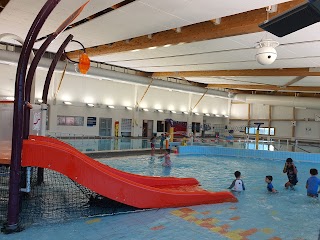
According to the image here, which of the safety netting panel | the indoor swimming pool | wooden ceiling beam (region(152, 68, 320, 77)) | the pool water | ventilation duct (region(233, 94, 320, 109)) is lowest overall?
the pool water

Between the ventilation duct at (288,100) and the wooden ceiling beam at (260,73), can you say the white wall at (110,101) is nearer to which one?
the ventilation duct at (288,100)

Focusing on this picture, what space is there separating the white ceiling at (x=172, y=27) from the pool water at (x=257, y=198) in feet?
13.8

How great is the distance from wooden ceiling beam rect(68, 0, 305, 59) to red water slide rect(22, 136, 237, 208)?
12.9 feet

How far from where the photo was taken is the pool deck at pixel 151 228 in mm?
4262

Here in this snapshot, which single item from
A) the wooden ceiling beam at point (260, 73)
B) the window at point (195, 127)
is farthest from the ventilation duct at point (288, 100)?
the wooden ceiling beam at point (260, 73)

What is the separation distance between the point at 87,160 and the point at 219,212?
2854 millimetres

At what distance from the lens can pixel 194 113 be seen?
89.6 feet

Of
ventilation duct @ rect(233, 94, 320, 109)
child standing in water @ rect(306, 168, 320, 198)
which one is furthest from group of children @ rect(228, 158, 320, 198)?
ventilation duct @ rect(233, 94, 320, 109)

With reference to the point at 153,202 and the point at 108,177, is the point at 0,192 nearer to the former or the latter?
the point at 108,177

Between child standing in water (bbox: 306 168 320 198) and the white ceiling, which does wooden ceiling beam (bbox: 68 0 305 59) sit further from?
child standing in water (bbox: 306 168 320 198)

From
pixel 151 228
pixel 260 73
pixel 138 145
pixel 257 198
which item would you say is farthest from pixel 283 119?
pixel 151 228

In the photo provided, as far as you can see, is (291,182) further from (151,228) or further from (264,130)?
(264,130)

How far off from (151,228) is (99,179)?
4.03 ft

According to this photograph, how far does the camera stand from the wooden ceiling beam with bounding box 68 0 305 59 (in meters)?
6.17
